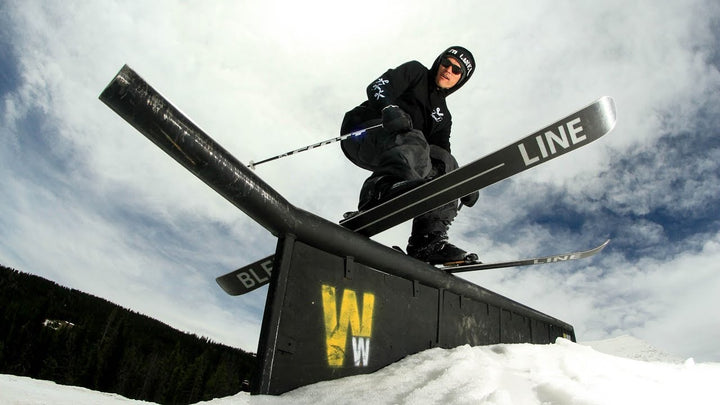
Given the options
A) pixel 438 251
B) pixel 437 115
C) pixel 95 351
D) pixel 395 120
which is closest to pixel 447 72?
pixel 437 115

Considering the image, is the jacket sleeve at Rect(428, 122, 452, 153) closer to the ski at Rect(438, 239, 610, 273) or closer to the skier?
the skier

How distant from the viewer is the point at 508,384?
150 centimetres

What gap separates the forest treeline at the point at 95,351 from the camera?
11781 millimetres

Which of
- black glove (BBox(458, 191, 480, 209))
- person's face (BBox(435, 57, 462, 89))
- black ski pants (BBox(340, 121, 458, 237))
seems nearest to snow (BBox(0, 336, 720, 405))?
black ski pants (BBox(340, 121, 458, 237))

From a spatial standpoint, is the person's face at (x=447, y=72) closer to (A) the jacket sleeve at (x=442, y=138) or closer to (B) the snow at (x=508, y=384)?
(A) the jacket sleeve at (x=442, y=138)

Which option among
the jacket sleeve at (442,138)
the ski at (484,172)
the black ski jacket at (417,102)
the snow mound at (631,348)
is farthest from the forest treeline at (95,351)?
the jacket sleeve at (442,138)

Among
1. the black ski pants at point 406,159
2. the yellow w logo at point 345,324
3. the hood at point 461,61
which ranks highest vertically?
the hood at point 461,61

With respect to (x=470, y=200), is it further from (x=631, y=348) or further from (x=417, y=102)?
(x=631, y=348)

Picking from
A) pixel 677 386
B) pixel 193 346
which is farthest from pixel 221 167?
pixel 193 346

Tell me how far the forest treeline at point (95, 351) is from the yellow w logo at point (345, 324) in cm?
1329

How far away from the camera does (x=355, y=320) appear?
205 cm

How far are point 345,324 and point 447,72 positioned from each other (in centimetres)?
309

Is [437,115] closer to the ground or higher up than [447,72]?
closer to the ground

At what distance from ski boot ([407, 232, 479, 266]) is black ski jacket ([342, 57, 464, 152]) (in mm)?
1158
